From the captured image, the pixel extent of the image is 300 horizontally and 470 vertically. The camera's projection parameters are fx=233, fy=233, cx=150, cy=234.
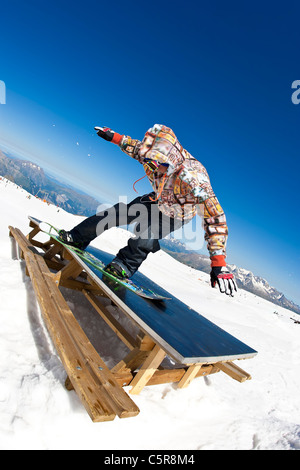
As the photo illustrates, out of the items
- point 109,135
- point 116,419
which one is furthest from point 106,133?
point 116,419

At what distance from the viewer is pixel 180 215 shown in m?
3.59

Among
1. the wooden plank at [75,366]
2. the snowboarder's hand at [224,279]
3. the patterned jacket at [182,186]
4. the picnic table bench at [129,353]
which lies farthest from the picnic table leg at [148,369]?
the patterned jacket at [182,186]

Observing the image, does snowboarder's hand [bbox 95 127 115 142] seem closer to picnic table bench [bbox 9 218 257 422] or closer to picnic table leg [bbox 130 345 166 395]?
picnic table bench [bbox 9 218 257 422]

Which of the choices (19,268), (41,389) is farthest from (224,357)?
(19,268)

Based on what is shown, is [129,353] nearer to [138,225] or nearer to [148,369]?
[148,369]

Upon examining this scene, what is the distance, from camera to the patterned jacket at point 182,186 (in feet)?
9.29

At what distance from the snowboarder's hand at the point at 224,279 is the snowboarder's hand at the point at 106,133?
282 cm

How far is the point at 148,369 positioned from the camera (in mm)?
2191

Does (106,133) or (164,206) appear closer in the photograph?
(164,206)

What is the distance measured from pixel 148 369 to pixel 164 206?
2269 mm

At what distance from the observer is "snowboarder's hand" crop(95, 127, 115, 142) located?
393 centimetres

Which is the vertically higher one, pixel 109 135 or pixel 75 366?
pixel 109 135

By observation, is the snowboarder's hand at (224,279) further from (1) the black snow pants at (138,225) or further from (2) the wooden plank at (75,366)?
(2) the wooden plank at (75,366)

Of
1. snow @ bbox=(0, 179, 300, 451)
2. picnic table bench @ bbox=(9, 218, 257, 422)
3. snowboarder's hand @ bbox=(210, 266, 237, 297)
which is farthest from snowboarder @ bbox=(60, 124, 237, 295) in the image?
snow @ bbox=(0, 179, 300, 451)
